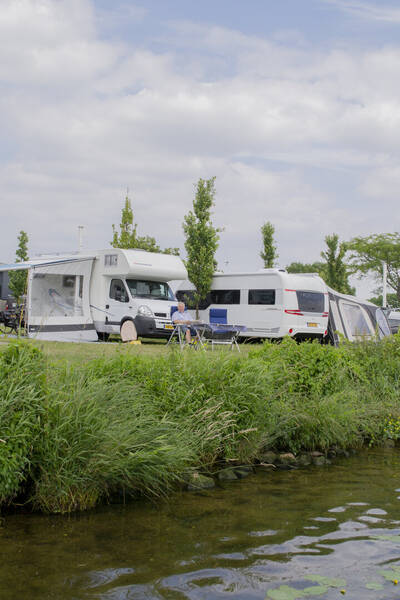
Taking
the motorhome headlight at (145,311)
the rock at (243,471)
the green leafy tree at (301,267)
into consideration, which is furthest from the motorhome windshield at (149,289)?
the green leafy tree at (301,267)

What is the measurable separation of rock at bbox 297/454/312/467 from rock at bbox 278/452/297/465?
64 mm

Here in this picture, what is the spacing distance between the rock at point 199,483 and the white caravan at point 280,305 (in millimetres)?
13627

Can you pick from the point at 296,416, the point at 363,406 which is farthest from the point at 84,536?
the point at 363,406

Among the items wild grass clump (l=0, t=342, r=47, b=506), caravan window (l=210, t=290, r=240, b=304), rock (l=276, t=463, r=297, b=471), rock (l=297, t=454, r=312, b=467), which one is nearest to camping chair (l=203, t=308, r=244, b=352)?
caravan window (l=210, t=290, r=240, b=304)

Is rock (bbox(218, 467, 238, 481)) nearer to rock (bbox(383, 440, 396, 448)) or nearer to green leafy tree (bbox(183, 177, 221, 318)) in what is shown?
rock (bbox(383, 440, 396, 448))

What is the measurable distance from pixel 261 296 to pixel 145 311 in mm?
4311

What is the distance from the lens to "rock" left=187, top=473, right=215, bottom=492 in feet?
20.0

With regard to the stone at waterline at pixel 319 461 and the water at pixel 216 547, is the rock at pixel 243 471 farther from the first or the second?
the stone at waterline at pixel 319 461

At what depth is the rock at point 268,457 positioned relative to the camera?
7.20 metres

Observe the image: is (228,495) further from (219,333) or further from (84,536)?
(219,333)

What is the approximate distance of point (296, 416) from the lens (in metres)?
7.33

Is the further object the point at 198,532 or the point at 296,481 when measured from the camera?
the point at 296,481

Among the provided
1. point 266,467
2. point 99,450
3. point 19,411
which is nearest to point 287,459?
point 266,467

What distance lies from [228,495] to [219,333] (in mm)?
8853
